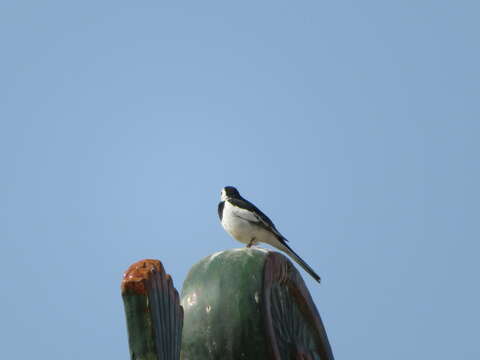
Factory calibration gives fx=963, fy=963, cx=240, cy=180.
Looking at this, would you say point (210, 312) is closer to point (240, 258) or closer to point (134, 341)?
point (240, 258)

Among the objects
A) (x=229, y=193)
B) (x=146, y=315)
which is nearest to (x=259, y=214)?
(x=229, y=193)

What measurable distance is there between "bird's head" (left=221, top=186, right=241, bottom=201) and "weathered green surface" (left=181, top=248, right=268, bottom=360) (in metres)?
7.65

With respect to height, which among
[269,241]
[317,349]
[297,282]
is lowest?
[317,349]

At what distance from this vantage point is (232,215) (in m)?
12.8

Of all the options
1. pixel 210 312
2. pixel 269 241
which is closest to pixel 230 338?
pixel 210 312

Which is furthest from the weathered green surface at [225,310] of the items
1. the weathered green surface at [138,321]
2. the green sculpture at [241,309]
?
the weathered green surface at [138,321]

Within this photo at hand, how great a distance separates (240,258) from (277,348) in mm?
622

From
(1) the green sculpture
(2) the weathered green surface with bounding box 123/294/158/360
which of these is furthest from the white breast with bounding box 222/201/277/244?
(2) the weathered green surface with bounding box 123/294/158/360

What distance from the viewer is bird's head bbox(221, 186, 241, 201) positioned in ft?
45.1

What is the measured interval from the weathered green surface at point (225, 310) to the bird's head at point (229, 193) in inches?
301

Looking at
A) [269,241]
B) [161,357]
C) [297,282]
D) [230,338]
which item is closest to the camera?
[161,357]

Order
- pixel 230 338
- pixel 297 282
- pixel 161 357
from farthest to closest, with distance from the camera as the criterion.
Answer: pixel 297 282 → pixel 230 338 → pixel 161 357

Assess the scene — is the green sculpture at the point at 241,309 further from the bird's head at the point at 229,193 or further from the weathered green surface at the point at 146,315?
the bird's head at the point at 229,193

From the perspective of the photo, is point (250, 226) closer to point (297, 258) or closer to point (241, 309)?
point (297, 258)
